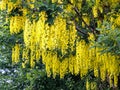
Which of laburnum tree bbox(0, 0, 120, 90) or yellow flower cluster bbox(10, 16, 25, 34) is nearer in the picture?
laburnum tree bbox(0, 0, 120, 90)

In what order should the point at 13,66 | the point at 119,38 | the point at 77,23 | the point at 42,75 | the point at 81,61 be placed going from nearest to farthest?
the point at 119,38
the point at 81,61
the point at 77,23
the point at 42,75
the point at 13,66

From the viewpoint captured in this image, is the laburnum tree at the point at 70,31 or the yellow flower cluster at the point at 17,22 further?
the yellow flower cluster at the point at 17,22

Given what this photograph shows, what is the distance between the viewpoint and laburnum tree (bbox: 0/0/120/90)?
5.88 m

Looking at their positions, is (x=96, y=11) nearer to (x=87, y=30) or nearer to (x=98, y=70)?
(x=87, y=30)

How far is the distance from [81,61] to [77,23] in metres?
0.98

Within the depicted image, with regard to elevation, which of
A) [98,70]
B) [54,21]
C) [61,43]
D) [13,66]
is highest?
[54,21]

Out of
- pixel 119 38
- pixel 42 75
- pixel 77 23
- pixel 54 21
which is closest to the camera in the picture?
pixel 119 38

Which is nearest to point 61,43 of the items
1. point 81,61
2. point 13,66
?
point 81,61

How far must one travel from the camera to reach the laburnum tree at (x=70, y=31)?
588 centimetres

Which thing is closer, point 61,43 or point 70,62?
point 61,43

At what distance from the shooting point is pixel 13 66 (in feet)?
41.4

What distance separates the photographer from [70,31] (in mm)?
6555

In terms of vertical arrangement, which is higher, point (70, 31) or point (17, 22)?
point (17, 22)

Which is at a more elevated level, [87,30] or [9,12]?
[9,12]
